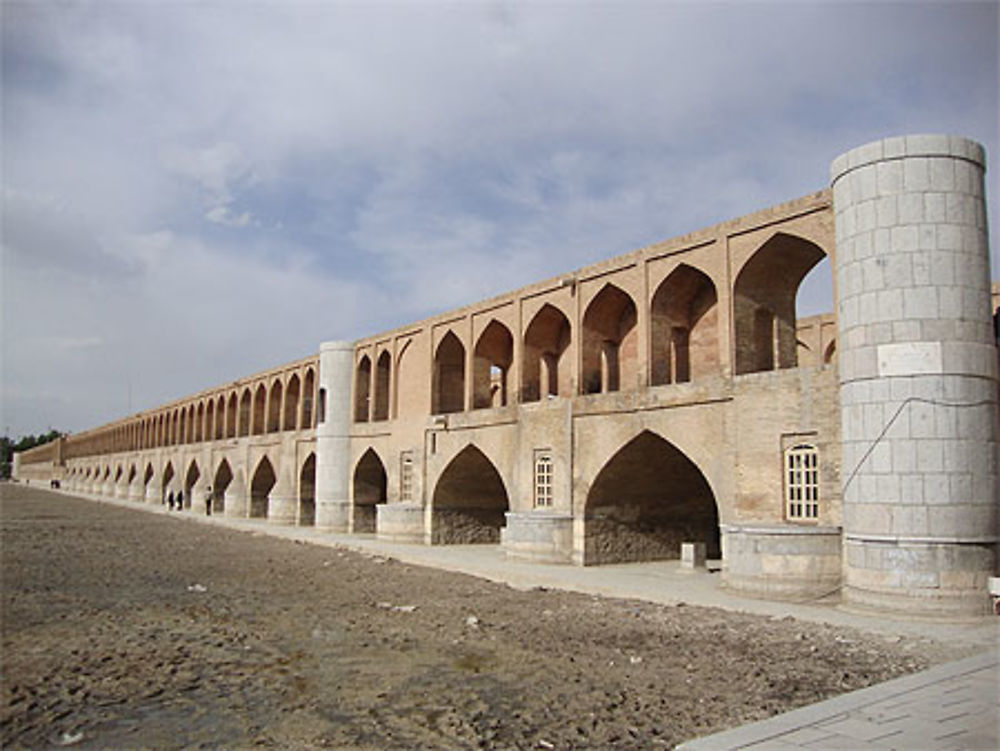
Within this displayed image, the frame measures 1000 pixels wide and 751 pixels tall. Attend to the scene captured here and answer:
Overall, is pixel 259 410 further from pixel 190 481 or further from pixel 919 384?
pixel 919 384

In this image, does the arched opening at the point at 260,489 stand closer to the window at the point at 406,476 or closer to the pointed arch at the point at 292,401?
the pointed arch at the point at 292,401

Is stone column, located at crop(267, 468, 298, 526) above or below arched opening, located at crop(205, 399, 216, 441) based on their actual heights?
below

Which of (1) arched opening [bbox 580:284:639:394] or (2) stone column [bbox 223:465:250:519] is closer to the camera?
(1) arched opening [bbox 580:284:639:394]

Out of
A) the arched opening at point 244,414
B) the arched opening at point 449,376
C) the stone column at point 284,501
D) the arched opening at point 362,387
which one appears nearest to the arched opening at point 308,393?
the stone column at point 284,501

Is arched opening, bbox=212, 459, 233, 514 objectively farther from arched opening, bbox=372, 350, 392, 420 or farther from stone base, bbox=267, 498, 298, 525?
arched opening, bbox=372, 350, 392, 420

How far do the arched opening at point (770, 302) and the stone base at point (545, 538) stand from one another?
194 inches

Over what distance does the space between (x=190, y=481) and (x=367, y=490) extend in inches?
895

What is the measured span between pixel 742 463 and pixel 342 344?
1730 centimetres

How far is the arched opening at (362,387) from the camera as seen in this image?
26859 mm

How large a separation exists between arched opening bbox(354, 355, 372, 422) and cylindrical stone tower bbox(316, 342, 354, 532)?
0.79 feet

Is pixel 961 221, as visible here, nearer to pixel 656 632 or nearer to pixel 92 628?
pixel 656 632

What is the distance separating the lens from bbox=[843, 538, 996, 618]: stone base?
32.3ft

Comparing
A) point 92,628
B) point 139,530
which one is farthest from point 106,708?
point 139,530

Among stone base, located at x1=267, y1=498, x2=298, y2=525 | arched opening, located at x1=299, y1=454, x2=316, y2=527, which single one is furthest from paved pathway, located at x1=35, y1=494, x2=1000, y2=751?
stone base, located at x1=267, y1=498, x2=298, y2=525
